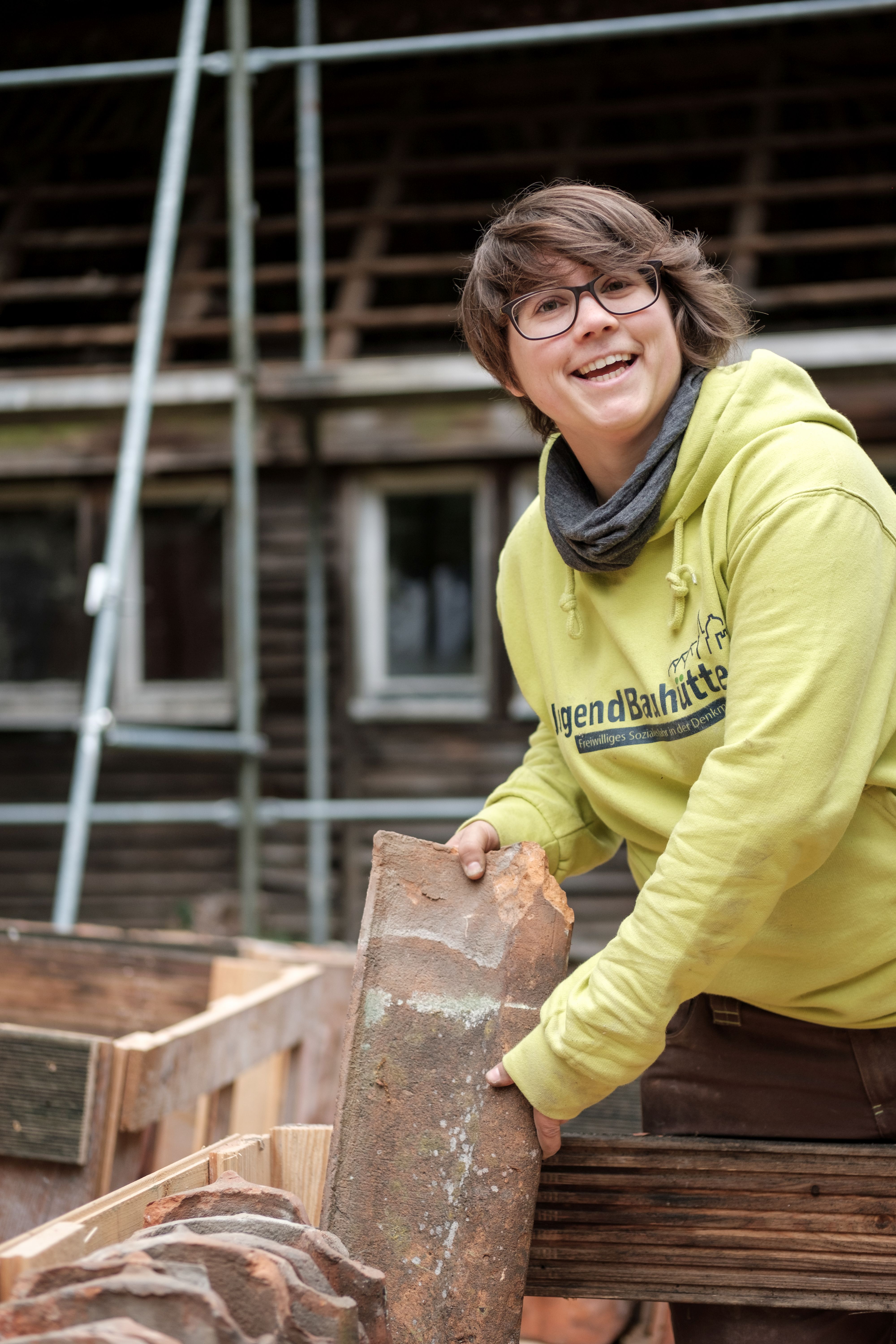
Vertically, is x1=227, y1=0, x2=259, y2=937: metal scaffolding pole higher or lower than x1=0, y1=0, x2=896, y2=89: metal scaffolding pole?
lower

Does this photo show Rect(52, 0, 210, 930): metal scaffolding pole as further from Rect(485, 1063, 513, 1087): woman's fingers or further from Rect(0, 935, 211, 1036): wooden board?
Rect(485, 1063, 513, 1087): woman's fingers

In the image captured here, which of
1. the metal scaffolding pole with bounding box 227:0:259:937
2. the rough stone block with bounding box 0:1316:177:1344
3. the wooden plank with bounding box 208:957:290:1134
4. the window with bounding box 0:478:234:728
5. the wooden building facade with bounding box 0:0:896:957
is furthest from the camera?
the window with bounding box 0:478:234:728

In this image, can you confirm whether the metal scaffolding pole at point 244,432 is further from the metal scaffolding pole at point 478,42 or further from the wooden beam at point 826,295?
the wooden beam at point 826,295

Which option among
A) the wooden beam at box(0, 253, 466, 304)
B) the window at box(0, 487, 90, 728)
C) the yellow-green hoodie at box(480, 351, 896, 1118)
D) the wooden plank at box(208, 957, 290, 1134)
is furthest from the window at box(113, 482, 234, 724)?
the yellow-green hoodie at box(480, 351, 896, 1118)

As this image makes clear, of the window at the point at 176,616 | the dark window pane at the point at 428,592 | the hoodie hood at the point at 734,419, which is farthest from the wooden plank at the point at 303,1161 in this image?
the window at the point at 176,616

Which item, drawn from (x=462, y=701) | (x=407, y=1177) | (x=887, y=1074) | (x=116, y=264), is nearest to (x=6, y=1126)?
(x=407, y=1177)

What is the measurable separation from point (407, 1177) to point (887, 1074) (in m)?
0.63

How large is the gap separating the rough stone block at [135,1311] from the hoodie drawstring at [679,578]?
91cm

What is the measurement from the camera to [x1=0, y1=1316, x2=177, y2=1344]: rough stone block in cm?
114

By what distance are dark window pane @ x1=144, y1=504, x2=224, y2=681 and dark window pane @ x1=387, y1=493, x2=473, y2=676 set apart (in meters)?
1.02

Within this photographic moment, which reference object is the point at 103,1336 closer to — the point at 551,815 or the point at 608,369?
the point at 551,815

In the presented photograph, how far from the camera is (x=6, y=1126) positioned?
7.61 ft

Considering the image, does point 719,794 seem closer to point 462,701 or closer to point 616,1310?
point 616,1310

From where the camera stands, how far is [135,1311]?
122 cm
